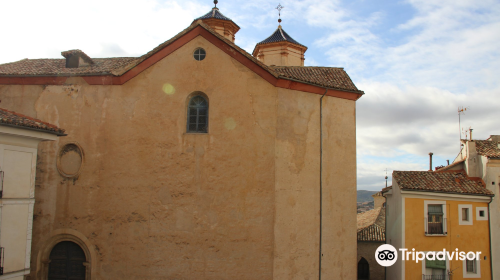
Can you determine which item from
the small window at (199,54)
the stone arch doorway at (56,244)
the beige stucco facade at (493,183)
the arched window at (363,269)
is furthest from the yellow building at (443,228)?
the stone arch doorway at (56,244)

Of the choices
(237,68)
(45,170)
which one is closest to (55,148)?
(45,170)

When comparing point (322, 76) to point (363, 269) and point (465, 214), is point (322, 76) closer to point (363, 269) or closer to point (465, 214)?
point (465, 214)

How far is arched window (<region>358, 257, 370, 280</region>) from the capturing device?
2035 centimetres

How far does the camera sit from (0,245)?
9.04 meters

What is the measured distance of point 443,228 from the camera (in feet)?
54.1

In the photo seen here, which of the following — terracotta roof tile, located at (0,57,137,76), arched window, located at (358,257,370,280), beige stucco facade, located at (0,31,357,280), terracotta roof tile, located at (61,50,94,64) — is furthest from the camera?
arched window, located at (358,257,370,280)

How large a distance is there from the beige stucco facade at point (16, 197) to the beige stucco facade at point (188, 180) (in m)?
2.85

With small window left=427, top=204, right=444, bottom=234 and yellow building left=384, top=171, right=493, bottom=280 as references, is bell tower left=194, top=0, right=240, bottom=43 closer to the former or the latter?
yellow building left=384, top=171, right=493, bottom=280

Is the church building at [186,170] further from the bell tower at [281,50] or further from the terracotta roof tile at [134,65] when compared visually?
the bell tower at [281,50]

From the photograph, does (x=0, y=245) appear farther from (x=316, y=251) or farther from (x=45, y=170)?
(x=316, y=251)

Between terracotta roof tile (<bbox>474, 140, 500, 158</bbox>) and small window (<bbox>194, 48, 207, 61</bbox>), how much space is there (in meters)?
13.1

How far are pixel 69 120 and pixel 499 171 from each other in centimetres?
1742

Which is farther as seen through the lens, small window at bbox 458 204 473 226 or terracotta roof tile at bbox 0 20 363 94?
small window at bbox 458 204 473 226

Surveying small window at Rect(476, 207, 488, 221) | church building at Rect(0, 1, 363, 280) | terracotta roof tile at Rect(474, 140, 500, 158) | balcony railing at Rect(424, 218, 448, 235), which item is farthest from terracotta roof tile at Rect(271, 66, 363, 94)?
small window at Rect(476, 207, 488, 221)
